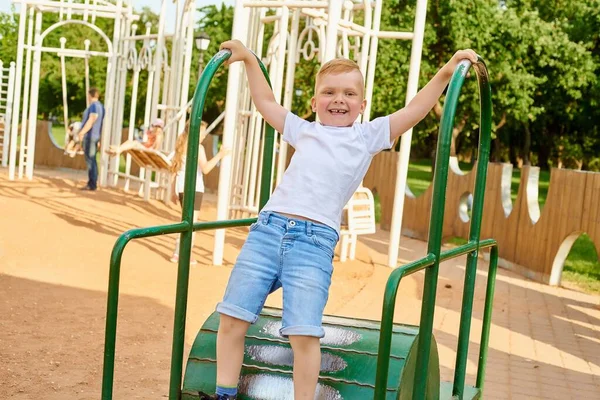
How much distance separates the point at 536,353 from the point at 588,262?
8377 mm

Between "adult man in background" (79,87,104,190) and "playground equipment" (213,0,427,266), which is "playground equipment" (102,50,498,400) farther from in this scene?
"adult man in background" (79,87,104,190)

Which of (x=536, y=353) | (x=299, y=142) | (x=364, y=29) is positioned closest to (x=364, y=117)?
(x=364, y=29)

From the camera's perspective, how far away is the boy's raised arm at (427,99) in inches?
129

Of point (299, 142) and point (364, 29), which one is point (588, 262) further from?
point (299, 142)

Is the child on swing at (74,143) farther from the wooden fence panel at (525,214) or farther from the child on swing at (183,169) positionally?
the child on swing at (183,169)

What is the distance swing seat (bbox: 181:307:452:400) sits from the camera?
10.8ft

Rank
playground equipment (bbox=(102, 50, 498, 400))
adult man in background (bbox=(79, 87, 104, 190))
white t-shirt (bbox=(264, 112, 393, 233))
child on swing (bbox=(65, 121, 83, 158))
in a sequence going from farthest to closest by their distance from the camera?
child on swing (bbox=(65, 121, 83, 158)) < adult man in background (bbox=(79, 87, 104, 190)) < white t-shirt (bbox=(264, 112, 393, 233)) < playground equipment (bbox=(102, 50, 498, 400))

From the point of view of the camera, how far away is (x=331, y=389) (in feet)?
10.8

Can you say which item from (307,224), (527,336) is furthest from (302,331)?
(527,336)

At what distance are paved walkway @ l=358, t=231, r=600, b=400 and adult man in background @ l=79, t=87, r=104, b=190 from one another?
21.4 ft

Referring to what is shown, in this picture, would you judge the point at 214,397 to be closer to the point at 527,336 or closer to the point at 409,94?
the point at 527,336

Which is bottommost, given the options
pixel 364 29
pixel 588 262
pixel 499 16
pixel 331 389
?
pixel 588 262

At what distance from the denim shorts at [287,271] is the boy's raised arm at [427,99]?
46cm

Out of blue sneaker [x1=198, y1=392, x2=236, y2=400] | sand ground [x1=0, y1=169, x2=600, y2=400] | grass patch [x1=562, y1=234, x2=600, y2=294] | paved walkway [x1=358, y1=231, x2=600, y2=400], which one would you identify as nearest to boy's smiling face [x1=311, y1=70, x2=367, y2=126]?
blue sneaker [x1=198, y1=392, x2=236, y2=400]
